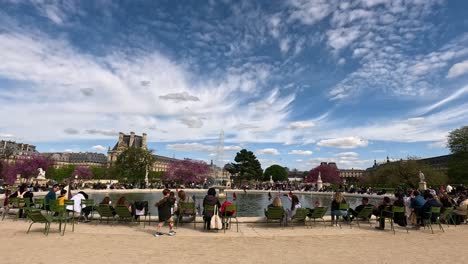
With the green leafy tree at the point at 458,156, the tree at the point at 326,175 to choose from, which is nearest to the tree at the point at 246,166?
the tree at the point at 326,175

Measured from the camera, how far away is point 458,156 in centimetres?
5650

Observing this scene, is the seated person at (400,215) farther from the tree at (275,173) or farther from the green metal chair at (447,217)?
the tree at (275,173)

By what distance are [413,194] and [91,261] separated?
41.3 ft

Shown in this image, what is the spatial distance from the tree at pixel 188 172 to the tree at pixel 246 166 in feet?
37.6

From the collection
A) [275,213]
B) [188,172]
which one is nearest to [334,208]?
[275,213]

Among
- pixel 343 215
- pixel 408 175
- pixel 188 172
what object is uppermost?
pixel 188 172

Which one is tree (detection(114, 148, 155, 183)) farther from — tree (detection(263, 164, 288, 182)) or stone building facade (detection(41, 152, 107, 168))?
stone building facade (detection(41, 152, 107, 168))

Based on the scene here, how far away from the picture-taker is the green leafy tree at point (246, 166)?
292 feet

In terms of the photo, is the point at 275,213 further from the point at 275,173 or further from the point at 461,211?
the point at 275,173

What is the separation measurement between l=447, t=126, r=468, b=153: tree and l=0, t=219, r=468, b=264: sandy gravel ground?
55.5 meters

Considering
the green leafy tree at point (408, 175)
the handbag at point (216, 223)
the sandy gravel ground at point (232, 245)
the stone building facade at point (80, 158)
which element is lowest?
the sandy gravel ground at point (232, 245)

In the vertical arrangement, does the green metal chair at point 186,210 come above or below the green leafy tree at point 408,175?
below

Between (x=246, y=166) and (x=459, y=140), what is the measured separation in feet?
163

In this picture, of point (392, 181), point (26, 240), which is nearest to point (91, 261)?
point (26, 240)
